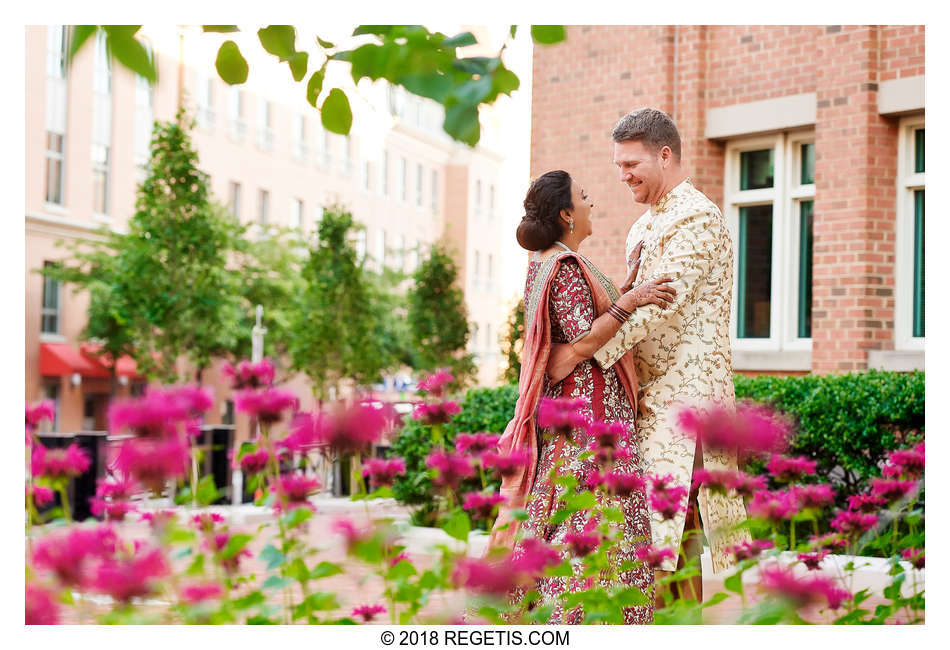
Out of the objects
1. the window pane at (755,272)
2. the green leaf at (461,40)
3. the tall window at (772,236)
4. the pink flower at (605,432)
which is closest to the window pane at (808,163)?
the tall window at (772,236)

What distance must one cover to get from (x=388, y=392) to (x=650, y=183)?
4192 cm

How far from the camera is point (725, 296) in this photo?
396cm

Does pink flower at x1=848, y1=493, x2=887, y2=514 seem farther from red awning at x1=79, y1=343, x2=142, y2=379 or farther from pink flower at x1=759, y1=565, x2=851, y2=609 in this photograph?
red awning at x1=79, y1=343, x2=142, y2=379

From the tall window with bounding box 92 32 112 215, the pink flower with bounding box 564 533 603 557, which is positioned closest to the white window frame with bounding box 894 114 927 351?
the pink flower with bounding box 564 533 603 557

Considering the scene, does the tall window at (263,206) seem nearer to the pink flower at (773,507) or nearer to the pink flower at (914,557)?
the pink flower at (914,557)

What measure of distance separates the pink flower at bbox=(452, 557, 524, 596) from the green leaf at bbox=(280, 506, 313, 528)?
29cm

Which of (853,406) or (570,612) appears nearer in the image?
(570,612)

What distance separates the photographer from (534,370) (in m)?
3.83

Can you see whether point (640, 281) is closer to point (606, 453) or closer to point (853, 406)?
point (606, 453)

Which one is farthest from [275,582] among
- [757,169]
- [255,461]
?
[757,169]

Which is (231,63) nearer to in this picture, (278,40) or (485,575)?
(278,40)

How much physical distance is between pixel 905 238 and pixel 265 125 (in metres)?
33.2

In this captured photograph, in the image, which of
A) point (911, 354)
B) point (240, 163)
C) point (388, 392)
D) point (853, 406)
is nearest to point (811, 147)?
point (911, 354)
